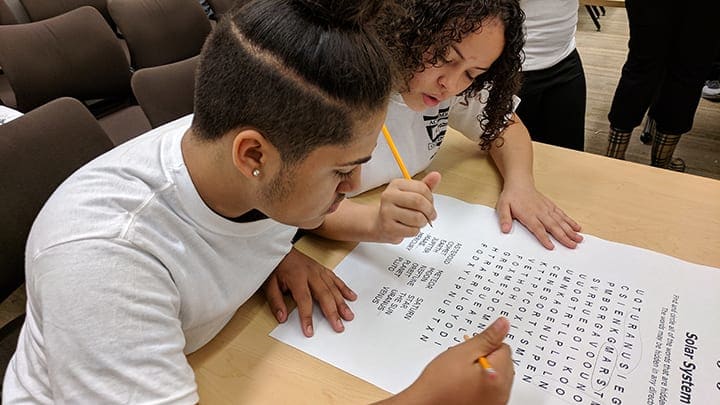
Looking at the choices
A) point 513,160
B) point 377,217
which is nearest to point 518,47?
point 513,160

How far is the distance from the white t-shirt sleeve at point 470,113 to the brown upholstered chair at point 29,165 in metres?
0.75

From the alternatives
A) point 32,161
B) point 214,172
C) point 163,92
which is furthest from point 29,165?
point 214,172

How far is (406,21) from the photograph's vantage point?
878 millimetres

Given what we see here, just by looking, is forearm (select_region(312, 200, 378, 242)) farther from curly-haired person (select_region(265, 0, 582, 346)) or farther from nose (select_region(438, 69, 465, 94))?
nose (select_region(438, 69, 465, 94))

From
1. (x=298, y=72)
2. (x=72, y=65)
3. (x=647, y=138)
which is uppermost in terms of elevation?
(x=298, y=72)

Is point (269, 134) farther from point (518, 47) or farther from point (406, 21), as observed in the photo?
point (518, 47)

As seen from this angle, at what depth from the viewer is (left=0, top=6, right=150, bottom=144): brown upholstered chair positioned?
5.19ft

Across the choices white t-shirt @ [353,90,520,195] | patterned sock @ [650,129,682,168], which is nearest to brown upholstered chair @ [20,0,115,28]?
white t-shirt @ [353,90,520,195]

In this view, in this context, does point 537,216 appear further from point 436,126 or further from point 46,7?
Answer: point 46,7

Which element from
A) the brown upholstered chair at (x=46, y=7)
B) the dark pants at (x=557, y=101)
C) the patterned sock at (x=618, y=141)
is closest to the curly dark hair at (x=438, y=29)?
A: the dark pants at (x=557, y=101)

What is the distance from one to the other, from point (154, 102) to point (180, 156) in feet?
2.45

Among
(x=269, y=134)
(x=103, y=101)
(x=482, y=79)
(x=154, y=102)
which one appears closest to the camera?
(x=269, y=134)

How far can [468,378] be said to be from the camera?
536 mm

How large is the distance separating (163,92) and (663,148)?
1.84 metres
